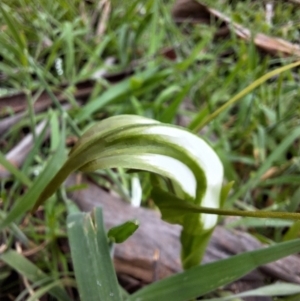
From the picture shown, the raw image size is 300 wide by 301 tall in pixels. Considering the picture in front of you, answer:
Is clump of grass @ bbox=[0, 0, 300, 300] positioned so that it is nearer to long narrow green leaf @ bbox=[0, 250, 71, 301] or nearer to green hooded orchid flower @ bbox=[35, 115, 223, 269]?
long narrow green leaf @ bbox=[0, 250, 71, 301]

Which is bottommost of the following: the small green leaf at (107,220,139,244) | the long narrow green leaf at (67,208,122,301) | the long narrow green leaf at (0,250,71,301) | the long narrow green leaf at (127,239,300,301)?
the long narrow green leaf at (127,239,300,301)

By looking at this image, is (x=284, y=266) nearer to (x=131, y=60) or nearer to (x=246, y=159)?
(x=246, y=159)

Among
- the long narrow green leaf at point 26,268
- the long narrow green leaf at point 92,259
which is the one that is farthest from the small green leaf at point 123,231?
the long narrow green leaf at point 26,268

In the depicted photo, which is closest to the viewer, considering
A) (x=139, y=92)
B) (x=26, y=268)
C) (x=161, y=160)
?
(x=161, y=160)

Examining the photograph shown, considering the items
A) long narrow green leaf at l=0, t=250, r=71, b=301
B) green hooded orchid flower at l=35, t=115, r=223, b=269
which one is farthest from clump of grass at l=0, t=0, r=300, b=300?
green hooded orchid flower at l=35, t=115, r=223, b=269

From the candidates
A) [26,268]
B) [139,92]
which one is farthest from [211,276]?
[139,92]

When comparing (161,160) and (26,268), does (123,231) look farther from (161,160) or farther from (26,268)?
(26,268)

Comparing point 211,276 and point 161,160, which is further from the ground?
point 161,160
